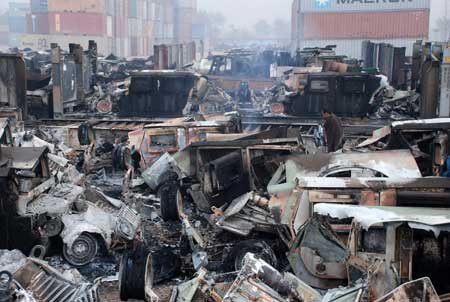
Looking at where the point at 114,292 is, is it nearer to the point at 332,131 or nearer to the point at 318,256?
the point at 318,256

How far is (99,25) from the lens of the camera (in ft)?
213

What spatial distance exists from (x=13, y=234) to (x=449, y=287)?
5.49 m

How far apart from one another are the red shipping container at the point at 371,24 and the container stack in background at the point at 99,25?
1019 inches

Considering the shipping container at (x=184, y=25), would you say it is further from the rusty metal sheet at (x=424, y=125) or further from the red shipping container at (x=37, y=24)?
the rusty metal sheet at (x=424, y=125)

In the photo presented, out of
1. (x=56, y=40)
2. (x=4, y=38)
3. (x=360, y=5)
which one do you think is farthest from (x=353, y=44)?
(x=4, y=38)

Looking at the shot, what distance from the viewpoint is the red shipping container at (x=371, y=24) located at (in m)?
46.3

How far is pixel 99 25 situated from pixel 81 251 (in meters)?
59.2

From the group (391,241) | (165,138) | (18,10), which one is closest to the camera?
(391,241)

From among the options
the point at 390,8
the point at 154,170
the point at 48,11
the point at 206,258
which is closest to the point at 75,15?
the point at 48,11

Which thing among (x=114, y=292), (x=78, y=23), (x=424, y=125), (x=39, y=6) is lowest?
(x=114, y=292)

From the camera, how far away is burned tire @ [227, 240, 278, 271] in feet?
26.4

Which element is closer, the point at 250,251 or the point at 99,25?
the point at 250,251

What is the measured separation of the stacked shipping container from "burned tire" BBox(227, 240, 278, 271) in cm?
5719

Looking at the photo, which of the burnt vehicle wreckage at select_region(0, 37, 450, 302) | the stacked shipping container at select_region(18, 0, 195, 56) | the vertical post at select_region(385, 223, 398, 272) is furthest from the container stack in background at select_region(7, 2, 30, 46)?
the vertical post at select_region(385, 223, 398, 272)
